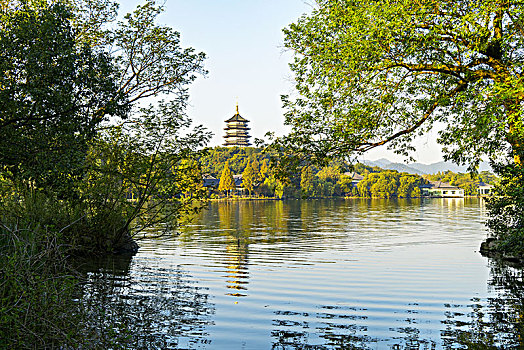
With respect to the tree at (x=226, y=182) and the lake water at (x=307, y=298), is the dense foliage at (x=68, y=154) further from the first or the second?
the tree at (x=226, y=182)

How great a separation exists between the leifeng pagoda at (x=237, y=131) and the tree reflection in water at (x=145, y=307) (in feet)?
450

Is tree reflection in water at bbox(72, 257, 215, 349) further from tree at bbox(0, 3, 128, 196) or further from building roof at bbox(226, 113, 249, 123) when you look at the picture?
building roof at bbox(226, 113, 249, 123)

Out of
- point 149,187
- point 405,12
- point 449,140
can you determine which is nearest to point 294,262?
point 149,187

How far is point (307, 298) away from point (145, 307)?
12.4 feet

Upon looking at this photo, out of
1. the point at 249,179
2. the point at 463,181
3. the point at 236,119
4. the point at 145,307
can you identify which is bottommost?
the point at 145,307

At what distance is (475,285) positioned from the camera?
43.4 feet

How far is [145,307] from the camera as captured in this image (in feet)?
32.4

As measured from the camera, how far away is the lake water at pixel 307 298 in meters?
7.85

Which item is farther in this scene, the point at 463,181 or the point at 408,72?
the point at 463,181

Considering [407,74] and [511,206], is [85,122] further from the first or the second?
[511,206]

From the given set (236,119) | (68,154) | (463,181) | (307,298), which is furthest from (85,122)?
(463,181)

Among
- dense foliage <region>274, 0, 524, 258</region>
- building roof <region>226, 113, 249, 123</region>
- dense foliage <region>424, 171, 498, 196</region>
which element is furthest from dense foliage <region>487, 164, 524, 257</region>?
building roof <region>226, 113, 249, 123</region>

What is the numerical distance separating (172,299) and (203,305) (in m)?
0.86

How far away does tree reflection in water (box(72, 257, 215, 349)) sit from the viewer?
732 cm
